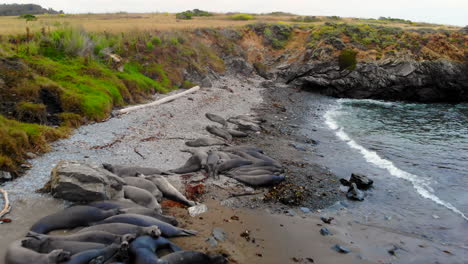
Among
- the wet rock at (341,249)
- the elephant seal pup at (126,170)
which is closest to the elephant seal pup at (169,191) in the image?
the elephant seal pup at (126,170)

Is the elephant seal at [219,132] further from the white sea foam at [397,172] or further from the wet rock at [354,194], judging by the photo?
the wet rock at [354,194]

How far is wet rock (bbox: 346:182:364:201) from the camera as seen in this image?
11.3 meters

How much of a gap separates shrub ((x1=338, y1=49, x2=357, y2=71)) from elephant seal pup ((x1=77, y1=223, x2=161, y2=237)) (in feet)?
Result: 118

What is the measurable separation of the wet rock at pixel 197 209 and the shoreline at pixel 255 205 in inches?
7.3

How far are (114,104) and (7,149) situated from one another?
353 inches

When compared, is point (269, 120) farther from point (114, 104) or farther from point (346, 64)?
point (346, 64)

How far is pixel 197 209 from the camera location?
9.45 meters

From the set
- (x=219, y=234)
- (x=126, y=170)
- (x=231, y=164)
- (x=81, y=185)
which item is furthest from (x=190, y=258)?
(x=231, y=164)

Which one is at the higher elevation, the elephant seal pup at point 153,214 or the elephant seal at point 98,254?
the elephant seal at point 98,254

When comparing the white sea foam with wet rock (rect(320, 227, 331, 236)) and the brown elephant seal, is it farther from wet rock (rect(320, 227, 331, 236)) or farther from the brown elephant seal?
the brown elephant seal

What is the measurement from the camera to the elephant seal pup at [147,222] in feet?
25.6

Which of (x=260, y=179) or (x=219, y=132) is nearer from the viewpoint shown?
(x=260, y=179)

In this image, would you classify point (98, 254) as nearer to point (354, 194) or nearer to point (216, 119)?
point (354, 194)

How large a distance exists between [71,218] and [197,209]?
330 cm
